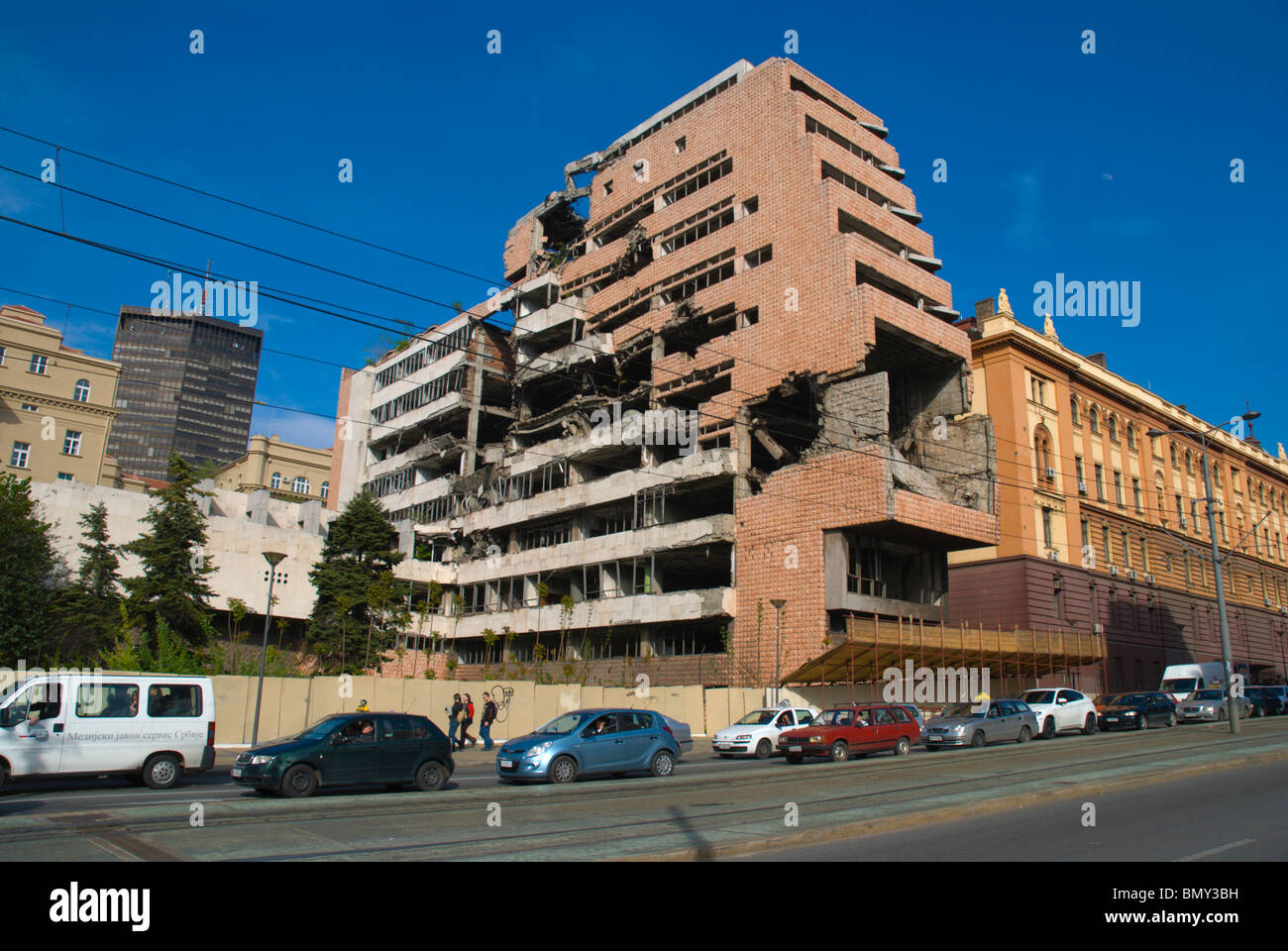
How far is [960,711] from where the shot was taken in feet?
92.7

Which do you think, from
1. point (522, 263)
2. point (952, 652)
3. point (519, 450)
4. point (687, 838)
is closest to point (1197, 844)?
point (687, 838)

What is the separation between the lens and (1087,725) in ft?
108

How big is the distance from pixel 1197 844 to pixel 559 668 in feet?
142

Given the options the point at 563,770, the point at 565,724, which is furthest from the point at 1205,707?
the point at 563,770

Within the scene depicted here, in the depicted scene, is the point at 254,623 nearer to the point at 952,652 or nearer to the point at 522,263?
the point at 522,263

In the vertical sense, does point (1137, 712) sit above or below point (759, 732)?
above

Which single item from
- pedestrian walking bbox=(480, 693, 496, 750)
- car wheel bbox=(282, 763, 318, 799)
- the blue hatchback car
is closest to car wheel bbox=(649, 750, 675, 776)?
the blue hatchback car

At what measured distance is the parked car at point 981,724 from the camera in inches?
1063

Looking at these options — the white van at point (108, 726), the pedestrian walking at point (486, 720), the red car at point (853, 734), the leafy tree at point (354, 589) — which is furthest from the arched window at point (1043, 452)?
the white van at point (108, 726)

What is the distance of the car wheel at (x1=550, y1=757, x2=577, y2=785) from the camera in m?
18.0

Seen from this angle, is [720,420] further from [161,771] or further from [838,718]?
[161,771]

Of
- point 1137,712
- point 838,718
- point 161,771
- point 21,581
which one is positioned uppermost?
point 21,581

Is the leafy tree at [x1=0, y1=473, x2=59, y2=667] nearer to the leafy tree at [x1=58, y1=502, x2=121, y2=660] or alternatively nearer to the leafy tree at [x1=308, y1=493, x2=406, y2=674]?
the leafy tree at [x1=58, y1=502, x2=121, y2=660]

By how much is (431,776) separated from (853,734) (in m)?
12.4
